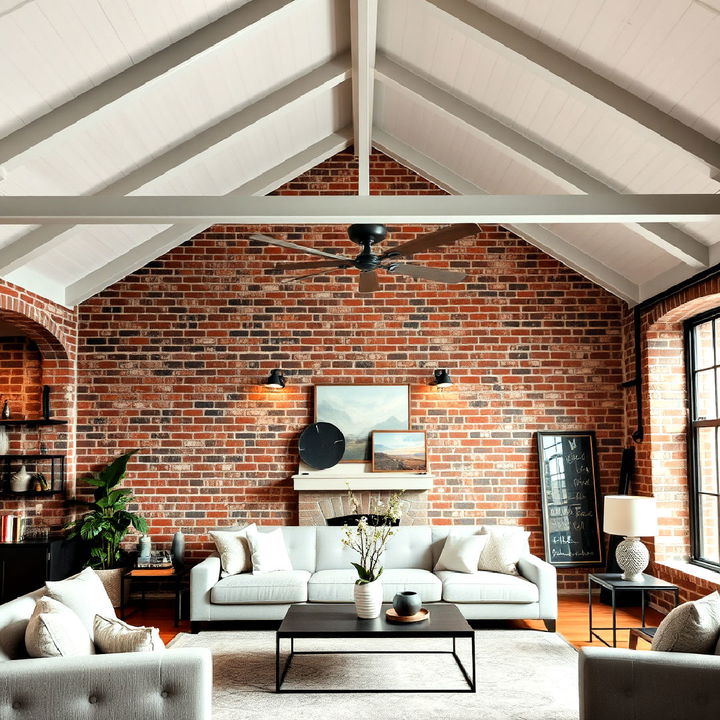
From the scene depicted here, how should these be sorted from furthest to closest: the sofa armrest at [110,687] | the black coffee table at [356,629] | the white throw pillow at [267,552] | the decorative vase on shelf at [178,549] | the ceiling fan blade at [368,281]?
1. the decorative vase on shelf at [178,549]
2. the white throw pillow at [267,552]
3. the ceiling fan blade at [368,281]
4. the black coffee table at [356,629]
5. the sofa armrest at [110,687]

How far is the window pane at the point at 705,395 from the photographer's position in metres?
6.39

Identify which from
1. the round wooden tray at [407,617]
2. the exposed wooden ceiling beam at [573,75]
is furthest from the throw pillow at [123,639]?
the exposed wooden ceiling beam at [573,75]

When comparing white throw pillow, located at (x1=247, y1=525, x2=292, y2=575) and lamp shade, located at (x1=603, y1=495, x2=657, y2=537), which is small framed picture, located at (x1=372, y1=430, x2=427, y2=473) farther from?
lamp shade, located at (x1=603, y1=495, x2=657, y2=537)

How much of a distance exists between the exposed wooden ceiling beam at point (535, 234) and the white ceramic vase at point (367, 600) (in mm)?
3674

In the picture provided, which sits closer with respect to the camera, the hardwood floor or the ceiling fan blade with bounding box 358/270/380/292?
the ceiling fan blade with bounding box 358/270/380/292

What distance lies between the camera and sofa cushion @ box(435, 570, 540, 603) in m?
5.89

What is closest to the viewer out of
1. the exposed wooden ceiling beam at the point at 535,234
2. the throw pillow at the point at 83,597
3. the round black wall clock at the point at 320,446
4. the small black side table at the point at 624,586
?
the throw pillow at the point at 83,597

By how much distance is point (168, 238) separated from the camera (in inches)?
271

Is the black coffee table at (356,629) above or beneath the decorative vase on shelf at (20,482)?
beneath

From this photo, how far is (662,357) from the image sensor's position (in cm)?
674

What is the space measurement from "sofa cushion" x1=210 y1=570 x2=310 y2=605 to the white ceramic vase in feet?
3.87

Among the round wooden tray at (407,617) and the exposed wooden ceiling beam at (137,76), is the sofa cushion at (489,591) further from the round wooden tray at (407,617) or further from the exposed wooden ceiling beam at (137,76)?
the exposed wooden ceiling beam at (137,76)

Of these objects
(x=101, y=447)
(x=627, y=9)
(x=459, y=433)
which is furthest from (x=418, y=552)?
(x=627, y=9)

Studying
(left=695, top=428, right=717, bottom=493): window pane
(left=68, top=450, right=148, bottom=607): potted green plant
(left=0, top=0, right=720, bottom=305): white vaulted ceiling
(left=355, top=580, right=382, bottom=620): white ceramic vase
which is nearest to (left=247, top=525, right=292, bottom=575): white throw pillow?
(left=68, top=450, right=148, bottom=607): potted green plant
